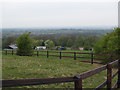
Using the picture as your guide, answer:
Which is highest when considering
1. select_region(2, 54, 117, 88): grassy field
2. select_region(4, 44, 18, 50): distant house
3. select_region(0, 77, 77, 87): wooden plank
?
select_region(0, 77, 77, 87): wooden plank

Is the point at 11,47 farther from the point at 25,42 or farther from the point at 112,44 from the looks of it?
the point at 112,44

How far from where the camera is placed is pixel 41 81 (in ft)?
5.66

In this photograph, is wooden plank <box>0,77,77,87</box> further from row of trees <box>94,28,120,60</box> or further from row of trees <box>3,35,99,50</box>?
row of trees <box>3,35,99,50</box>

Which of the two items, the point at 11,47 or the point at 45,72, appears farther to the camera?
the point at 11,47

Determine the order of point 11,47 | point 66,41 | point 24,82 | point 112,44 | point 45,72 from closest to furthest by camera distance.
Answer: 1. point 24,82
2. point 45,72
3. point 112,44
4. point 11,47
5. point 66,41

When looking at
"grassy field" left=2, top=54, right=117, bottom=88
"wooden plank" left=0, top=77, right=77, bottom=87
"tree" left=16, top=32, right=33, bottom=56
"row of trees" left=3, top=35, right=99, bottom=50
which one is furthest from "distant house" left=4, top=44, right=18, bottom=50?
"wooden plank" left=0, top=77, right=77, bottom=87

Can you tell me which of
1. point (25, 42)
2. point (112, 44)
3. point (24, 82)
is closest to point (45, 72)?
point (24, 82)

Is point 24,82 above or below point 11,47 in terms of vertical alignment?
above

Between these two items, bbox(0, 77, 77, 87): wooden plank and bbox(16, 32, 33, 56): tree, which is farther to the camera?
bbox(16, 32, 33, 56): tree

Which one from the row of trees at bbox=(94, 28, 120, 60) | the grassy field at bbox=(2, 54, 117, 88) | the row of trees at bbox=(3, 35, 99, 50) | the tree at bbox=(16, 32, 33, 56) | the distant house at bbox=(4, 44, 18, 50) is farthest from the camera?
the row of trees at bbox=(3, 35, 99, 50)

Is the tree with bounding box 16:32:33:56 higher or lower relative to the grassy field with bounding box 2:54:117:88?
higher

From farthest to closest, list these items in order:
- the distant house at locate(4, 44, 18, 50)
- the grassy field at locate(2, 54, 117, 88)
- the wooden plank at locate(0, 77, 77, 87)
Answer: the distant house at locate(4, 44, 18, 50)
the grassy field at locate(2, 54, 117, 88)
the wooden plank at locate(0, 77, 77, 87)

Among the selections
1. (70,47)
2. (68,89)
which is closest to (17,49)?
(70,47)

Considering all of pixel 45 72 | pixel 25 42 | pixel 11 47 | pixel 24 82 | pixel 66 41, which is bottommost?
pixel 45 72
